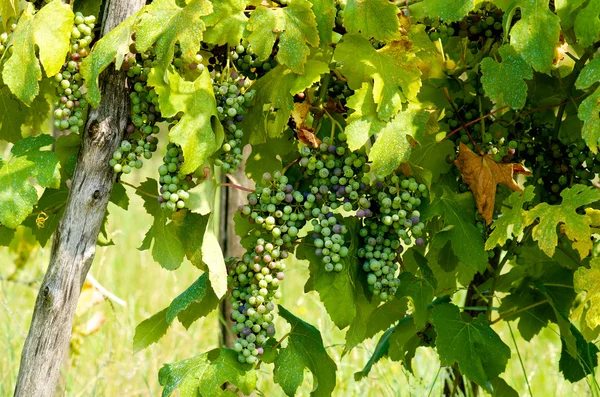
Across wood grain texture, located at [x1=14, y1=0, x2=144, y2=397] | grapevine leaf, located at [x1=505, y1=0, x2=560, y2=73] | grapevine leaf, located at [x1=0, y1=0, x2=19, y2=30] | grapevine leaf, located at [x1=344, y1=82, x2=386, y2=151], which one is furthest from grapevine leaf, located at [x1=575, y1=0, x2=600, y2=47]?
grapevine leaf, located at [x1=0, y1=0, x2=19, y2=30]

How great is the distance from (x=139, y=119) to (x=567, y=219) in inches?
40.5

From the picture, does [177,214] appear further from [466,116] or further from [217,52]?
[466,116]

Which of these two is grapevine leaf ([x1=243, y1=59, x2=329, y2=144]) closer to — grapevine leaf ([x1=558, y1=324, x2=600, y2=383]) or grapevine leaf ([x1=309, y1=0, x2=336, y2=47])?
grapevine leaf ([x1=309, y1=0, x2=336, y2=47])

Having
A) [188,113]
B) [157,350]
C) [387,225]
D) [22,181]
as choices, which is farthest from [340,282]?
[157,350]

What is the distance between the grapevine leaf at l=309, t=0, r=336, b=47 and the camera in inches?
69.2

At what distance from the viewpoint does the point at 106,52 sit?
172 cm

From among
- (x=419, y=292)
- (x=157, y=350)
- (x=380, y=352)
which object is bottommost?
(x=157, y=350)

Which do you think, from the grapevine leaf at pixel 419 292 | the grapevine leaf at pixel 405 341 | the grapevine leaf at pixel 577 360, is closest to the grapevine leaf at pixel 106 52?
the grapevine leaf at pixel 419 292

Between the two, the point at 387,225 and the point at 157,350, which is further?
the point at 157,350

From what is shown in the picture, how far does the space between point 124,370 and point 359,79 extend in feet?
7.59

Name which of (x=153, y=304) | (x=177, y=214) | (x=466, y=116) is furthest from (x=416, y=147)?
(x=153, y=304)

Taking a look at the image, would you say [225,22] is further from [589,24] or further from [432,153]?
[589,24]

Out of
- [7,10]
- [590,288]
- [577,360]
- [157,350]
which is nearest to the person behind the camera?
[590,288]

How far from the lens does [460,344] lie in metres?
1.95
